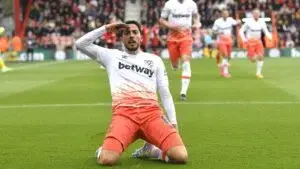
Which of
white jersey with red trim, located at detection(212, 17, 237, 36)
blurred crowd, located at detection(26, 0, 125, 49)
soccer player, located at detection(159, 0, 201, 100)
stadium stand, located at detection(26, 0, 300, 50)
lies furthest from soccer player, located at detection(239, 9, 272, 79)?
blurred crowd, located at detection(26, 0, 125, 49)

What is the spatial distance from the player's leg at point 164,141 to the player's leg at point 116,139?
17cm

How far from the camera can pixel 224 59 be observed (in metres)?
27.3

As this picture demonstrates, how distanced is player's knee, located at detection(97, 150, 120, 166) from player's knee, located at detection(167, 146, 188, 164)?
2.02 feet

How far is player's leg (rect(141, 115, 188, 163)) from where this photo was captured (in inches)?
350

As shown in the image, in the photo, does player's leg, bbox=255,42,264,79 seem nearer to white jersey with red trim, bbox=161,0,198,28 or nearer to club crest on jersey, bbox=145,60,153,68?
white jersey with red trim, bbox=161,0,198,28

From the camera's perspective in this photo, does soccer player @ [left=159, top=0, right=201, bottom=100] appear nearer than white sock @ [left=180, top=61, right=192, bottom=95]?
No

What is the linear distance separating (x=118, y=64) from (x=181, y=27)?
8958mm

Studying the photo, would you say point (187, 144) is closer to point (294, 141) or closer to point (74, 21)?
point (294, 141)

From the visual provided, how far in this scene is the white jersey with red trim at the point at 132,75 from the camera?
9.46m

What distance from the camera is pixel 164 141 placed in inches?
355

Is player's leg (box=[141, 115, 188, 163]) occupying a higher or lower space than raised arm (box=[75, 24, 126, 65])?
lower

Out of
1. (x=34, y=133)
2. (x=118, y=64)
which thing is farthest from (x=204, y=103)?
(x=118, y=64)

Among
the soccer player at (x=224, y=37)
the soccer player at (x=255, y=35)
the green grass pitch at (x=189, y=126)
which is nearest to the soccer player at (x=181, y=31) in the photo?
the green grass pitch at (x=189, y=126)

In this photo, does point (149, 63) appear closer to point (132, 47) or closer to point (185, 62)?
point (132, 47)
